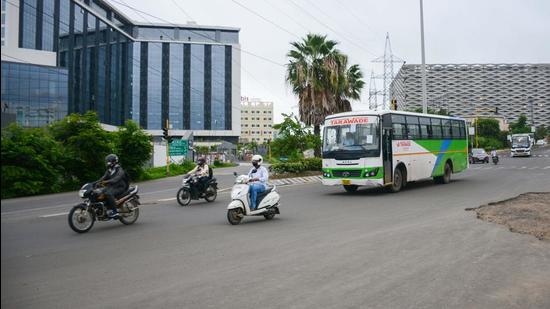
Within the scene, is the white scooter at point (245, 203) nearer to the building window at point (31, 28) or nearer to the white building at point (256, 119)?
the building window at point (31, 28)

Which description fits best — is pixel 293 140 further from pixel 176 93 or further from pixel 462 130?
pixel 176 93

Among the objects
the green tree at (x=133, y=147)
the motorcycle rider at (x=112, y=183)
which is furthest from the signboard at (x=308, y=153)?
the motorcycle rider at (x=112, y=183)

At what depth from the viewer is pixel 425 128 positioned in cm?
1956

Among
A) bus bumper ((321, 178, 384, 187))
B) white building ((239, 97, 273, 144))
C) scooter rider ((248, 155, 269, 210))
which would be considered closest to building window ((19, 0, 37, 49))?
bus bumper ((321, 178, 384, 187))

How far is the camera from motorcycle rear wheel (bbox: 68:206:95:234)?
30.8ft

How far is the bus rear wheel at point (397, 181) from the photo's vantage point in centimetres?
1694

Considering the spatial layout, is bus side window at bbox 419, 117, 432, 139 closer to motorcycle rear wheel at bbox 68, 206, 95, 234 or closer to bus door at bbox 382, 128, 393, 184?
bus door at bbox 382, 128, 393, 184

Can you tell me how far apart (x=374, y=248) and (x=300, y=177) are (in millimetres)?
19290

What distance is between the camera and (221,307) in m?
4.45

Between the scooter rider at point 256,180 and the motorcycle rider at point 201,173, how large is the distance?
4.38 metres

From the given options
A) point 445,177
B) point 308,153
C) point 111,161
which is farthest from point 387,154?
point 308,153

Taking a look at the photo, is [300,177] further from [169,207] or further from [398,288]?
[398,288]

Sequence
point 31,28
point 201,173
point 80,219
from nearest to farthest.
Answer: point 80,219
point 201,173
point 31,28

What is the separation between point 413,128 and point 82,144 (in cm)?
1632
